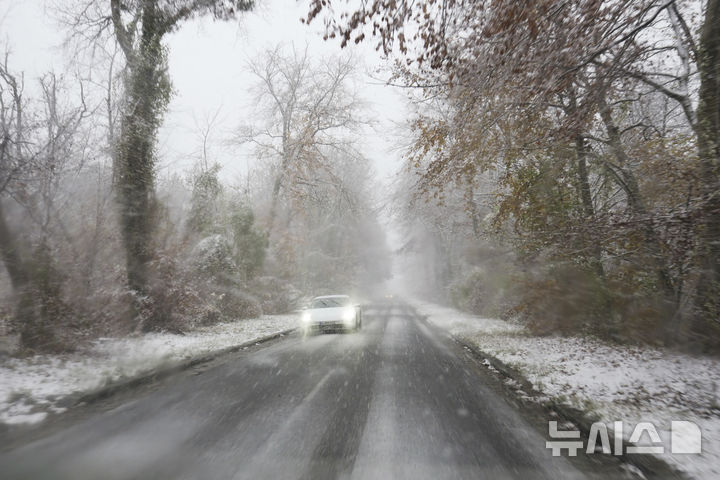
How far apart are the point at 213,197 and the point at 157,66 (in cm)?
663

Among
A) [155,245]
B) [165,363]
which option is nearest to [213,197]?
[155,245]

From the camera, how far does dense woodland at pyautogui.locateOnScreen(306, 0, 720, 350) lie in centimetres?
500

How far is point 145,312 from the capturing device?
10.8 meters

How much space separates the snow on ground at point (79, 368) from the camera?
15.9ft

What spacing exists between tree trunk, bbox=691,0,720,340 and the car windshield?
409 inches

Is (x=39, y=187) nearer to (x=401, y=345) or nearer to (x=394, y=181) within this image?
(x=401, y=345)

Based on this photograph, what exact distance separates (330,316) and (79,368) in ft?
25.9

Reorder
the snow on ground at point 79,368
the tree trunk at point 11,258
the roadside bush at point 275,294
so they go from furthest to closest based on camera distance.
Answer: the roadside bush at point 275,294, the tree trunk at point 11,258, the snow on ground at point 79,368

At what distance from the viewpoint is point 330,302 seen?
14250 mm

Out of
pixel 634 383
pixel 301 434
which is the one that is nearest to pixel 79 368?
pixel 301 434

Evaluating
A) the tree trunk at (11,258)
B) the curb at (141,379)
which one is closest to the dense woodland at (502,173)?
the tree trunk at (11,258)

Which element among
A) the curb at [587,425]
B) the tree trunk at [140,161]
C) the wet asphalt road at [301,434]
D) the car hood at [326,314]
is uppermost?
the tree trunk at [140,161]

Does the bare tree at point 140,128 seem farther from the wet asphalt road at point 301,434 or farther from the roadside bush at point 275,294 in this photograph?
the roadside bush at point 275,294

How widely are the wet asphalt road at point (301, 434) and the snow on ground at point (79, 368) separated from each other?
2.68 feet
